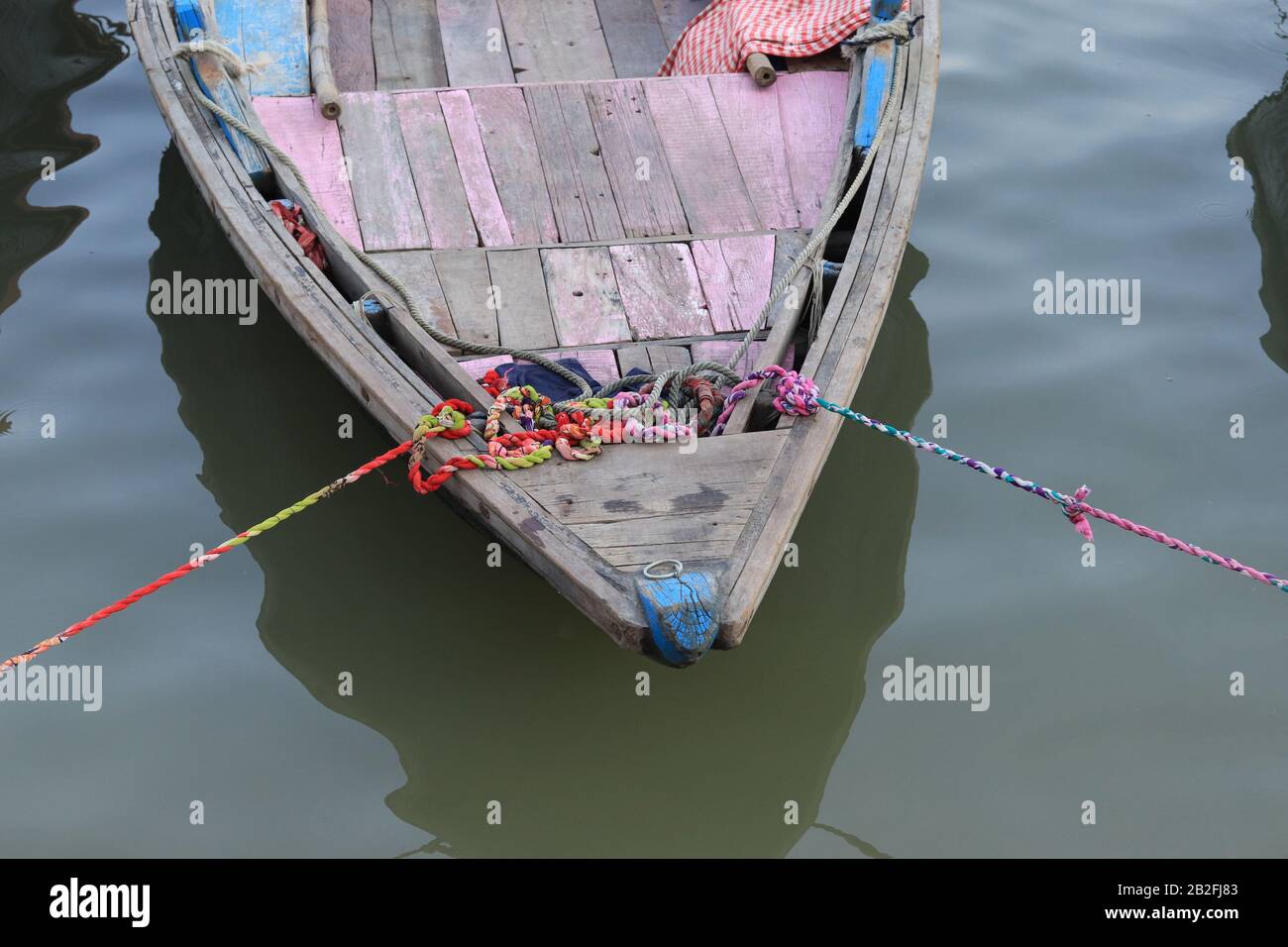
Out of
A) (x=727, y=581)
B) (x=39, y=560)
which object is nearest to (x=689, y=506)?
(x=727, y=581)

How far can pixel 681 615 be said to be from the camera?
296 centimetres

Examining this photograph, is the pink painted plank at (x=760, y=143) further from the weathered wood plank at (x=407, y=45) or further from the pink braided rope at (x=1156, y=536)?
the pink braided rope at (x=1156, y=536)

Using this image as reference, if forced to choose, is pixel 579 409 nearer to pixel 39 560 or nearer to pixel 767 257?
pixel 767 257

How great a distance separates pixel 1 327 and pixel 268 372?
3.69ft

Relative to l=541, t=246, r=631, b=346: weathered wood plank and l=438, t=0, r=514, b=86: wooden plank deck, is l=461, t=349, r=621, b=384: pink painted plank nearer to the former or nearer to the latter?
l=541, t=246, r=631, b=346: weathered wood plank

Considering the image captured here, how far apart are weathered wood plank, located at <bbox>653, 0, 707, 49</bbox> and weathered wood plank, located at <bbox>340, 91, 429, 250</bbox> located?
1490 mm

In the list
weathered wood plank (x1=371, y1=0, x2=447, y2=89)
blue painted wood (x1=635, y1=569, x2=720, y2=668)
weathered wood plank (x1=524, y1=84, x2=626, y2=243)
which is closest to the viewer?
blue painted wood (x1=635, y1=569, x2=720, y2=668)

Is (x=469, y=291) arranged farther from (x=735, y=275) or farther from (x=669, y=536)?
(x=669, y=536)

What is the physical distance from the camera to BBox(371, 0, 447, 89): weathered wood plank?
5.49m
